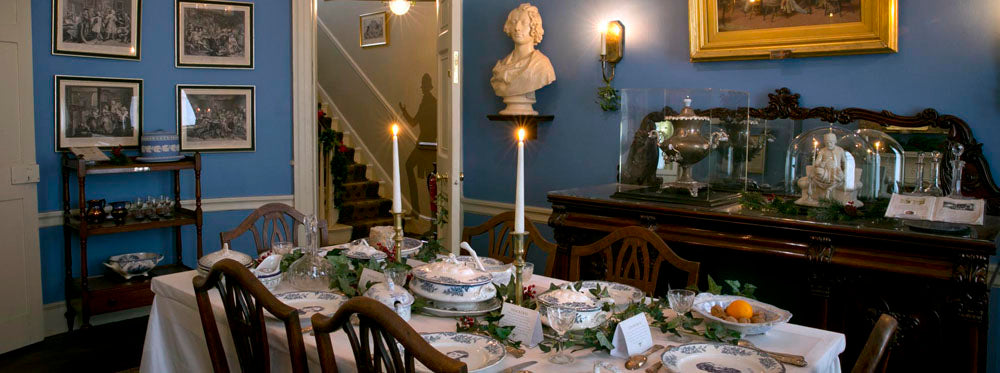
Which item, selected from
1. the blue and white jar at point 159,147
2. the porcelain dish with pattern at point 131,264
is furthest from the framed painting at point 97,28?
the porcelain dish with pattern at point 131,264

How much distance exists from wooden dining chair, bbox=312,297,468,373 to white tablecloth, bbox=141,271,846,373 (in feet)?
0.78

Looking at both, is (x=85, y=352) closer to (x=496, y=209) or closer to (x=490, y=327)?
(x=496, y=209)

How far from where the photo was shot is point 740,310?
1.99 metres

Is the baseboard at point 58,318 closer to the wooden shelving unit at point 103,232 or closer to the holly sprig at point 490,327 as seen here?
the wooden shelving unit at point 103,232

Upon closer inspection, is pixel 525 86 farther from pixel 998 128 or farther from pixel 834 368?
pixel 834 368

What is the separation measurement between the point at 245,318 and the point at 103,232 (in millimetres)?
2386

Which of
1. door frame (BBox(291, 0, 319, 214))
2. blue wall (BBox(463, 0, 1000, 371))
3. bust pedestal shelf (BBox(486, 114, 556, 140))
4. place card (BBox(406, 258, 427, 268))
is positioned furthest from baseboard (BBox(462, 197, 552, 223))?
place card (BBox(406, 258, 427, 268))

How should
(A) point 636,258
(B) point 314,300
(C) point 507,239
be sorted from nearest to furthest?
(B) point 314,300
(A) point 636,258
(C) point 507,239

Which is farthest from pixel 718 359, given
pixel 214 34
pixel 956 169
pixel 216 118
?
pixel 214 34

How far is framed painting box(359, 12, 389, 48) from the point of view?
6.84 m

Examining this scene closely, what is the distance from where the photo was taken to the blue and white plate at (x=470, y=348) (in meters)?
1.71

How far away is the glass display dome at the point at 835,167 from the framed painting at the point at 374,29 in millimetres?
4502

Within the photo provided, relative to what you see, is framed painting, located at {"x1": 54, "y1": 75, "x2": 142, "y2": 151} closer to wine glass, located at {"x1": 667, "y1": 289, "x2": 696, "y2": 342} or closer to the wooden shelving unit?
the wooden shelving unit

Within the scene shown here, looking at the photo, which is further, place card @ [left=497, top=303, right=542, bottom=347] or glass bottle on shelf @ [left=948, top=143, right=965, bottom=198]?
glass bottle on shelf @ [left=948, top=143, right=965, bottom=198]
